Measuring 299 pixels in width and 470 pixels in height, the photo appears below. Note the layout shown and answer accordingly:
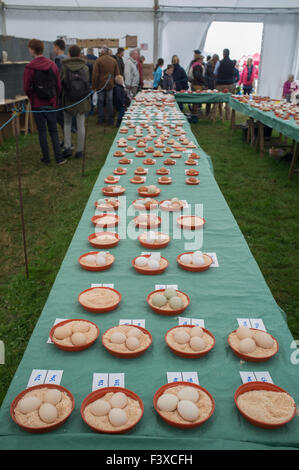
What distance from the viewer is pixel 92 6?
13.3 m

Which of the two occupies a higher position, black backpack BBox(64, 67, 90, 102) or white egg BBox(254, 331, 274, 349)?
black backpack BBox(64, 67, 90, 102)

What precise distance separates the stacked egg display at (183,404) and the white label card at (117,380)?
152 millimetres

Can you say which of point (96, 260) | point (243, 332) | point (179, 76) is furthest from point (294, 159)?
point (179, 76)

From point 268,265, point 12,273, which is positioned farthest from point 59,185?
point 268,265

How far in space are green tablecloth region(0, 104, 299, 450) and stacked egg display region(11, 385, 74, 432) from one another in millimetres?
30

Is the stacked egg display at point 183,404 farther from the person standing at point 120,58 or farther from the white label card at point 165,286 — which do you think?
the person standing at point 120,58

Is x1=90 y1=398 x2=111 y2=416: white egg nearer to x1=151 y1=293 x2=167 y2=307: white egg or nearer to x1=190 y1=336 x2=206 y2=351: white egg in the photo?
x1=190 y1=336 x2=206 y2=351: white egg

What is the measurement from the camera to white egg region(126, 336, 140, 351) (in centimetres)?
146

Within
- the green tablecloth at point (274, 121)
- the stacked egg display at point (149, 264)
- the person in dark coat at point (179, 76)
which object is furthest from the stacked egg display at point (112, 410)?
the person in dark coat at point (179, 76)

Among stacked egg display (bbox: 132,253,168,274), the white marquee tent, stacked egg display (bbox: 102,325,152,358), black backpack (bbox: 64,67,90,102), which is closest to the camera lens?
stacked egg display (bbox: 102,325,152,358)

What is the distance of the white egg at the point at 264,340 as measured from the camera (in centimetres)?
148

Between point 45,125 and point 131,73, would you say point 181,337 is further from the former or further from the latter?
point 131,73

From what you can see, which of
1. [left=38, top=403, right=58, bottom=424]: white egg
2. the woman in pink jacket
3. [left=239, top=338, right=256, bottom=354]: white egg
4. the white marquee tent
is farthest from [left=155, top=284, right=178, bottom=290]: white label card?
the white marquee tent
